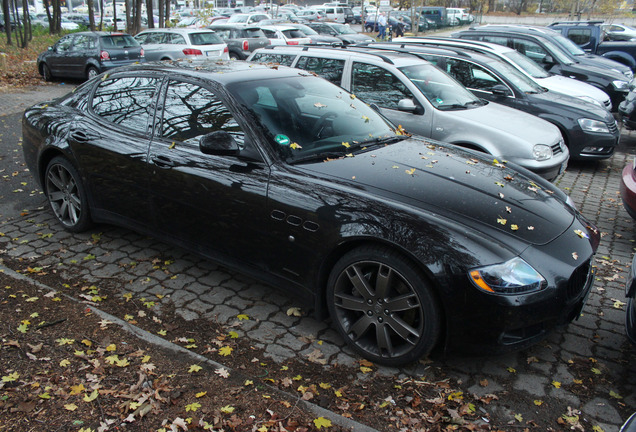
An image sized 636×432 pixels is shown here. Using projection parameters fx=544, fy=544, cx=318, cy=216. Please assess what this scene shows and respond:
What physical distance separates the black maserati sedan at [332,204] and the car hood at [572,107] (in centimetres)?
500

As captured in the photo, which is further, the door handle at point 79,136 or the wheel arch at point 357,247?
the door handle at point 79,136

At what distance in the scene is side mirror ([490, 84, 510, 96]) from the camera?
8773 millimetres

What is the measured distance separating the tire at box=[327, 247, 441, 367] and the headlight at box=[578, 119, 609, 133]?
664 cm

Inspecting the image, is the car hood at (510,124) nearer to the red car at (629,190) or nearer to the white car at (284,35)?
the red car at (629,190)

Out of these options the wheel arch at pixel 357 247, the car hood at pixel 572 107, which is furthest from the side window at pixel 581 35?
the wheel arch at pixel 357 247

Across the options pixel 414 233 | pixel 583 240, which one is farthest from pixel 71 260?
pixel 583 240

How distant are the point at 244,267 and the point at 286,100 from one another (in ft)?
4.49

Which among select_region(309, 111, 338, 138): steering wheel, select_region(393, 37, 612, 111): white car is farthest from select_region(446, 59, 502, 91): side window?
select_region(309, 111, 338, 138): steering wheel

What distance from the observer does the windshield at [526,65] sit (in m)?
10.9

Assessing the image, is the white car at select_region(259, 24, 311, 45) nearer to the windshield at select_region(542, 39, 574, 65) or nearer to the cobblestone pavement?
the windshield at select_region(542, 39, 574, 65)

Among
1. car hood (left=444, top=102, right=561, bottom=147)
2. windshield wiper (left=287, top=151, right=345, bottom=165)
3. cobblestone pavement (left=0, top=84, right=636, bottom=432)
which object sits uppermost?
windshield wiper (left=287, top=151, right=345, bottom=165)

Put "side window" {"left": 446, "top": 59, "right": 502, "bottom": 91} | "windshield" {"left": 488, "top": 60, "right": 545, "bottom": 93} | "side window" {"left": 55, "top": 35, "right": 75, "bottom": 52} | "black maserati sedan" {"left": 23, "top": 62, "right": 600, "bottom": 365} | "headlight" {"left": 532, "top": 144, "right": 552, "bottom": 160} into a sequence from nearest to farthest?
"black maserati sedan" {"left": 23, "top": 62, "right": 600, "bottom": 365} < "headlight" {"left": 532, "top": 144, "right": 552, "bottom": 160} < "side window" {"left": 446, "top": 59, "right": 502, "bottom": 91} < "windshield" {"left": 488, "top": 60, "right": 545, "bottom": 93} < "side window" {"left": 55, "top": 35, "right": 75, "bottom": 52}

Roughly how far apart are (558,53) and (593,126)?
554cm

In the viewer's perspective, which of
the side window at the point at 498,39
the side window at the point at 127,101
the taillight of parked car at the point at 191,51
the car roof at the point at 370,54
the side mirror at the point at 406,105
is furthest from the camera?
the taillight of parked car at the point at 191,51
